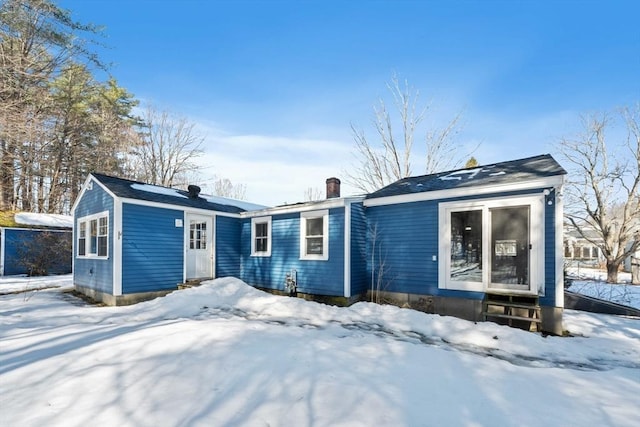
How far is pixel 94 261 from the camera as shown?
9.30 metres

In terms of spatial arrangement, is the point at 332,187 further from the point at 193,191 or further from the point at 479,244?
the point at 479,244

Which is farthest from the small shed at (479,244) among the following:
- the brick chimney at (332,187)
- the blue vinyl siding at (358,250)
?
the brick chimney at (332,187)

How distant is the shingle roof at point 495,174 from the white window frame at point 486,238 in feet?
1.40

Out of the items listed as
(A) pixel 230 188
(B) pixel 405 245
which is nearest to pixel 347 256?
(B) pixel 405 245

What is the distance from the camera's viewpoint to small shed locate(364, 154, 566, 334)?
244 inches

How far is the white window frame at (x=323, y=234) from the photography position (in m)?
8.60

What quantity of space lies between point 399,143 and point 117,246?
1710cm

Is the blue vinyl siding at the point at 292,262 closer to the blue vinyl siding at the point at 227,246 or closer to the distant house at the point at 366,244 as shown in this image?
the distant house at the point at 366,244

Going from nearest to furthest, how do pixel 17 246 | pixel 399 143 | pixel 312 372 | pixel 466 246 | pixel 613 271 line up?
pixel 312 372 < pixel 466 246 < pixel 613 271 < pixel 17 246 < pixel 399 143

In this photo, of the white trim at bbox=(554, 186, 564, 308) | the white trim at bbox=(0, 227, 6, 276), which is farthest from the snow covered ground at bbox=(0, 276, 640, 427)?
the white trim at bbox=(0, 227, 6, 276)

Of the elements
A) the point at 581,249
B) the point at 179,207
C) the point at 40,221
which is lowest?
the point at 581,249

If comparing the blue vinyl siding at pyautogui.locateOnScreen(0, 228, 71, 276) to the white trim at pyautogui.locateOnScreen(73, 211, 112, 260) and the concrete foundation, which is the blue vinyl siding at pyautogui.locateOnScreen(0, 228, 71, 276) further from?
the concrete foundation

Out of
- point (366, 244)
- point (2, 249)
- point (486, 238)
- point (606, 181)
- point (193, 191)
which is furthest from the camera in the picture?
point (606, 181)

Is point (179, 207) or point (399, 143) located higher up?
point (399, 143)
